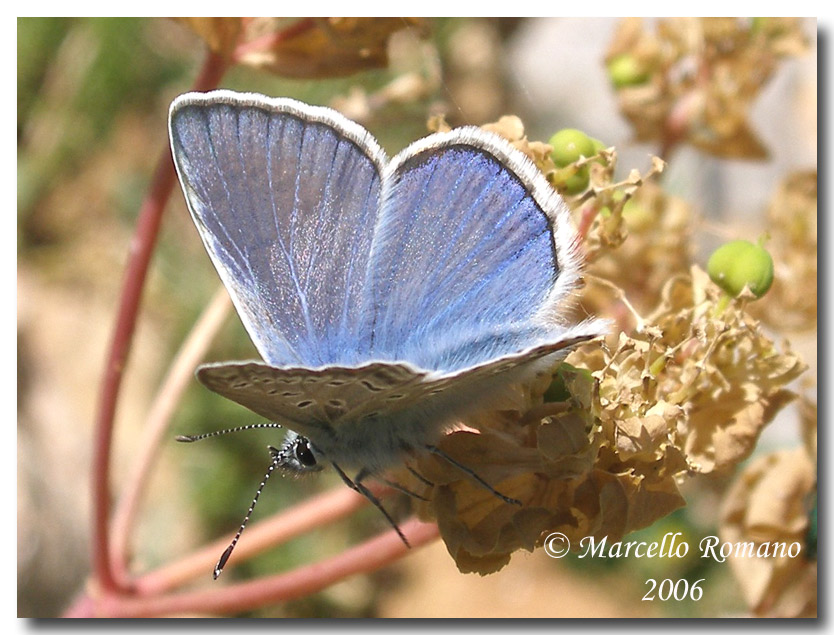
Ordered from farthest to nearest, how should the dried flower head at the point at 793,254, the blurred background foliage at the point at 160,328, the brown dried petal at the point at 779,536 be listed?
the blurred background foliage at the point at 160,328
the dried flower head at the point at 793,254
the brown dried petal at the point at 779,536

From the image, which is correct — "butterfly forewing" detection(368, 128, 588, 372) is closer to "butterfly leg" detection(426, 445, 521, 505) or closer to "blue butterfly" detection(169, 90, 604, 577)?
"blue butterfly" detection(169, 90, 604, 577)

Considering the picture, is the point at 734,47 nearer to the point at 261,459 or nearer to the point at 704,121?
the point at 704,121

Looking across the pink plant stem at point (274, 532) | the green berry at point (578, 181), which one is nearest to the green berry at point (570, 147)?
the green berry at point (578, 181)

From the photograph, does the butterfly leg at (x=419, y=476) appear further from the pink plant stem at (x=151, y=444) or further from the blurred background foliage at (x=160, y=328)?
the blurred background foliage at (x=160, y=328)

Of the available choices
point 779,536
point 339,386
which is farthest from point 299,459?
point 779,536

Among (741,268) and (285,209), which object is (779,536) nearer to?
(741,268)

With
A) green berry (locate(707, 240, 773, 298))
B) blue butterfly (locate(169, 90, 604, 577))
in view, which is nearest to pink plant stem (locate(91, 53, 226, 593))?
blue butterfly (locate(169, 90, 604, 577))

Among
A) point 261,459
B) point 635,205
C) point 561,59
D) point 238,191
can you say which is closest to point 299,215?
point 238,191
